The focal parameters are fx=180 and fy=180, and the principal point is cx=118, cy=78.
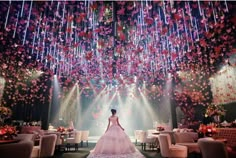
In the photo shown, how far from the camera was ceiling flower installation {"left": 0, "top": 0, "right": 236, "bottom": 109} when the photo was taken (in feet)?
22.0

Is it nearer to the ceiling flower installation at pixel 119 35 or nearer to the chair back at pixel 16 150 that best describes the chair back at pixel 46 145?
the chair back at pixel 16 150

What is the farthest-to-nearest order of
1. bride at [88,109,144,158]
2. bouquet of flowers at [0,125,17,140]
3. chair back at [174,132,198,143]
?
chair back at [174,132,198,143] < bride at [88,109,144,158] < bouquet of flowers at [0,125,17,140]

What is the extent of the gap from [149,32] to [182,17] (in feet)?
5.39

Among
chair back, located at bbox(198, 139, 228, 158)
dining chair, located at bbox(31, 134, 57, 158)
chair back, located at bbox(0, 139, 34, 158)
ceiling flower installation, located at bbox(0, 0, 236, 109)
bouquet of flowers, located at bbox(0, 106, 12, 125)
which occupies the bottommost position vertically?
dining chair, located at bbox(31, 134, 57, 158)

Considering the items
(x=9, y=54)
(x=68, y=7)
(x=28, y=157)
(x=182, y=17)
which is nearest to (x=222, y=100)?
(x=182, y=17)

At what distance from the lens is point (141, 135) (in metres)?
8.29

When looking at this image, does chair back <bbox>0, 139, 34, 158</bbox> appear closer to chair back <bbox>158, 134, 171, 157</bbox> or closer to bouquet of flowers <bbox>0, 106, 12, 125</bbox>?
chair back <bbox>158, 134, 171, 157</bbox>

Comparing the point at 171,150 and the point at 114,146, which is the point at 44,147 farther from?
the point at 171,150

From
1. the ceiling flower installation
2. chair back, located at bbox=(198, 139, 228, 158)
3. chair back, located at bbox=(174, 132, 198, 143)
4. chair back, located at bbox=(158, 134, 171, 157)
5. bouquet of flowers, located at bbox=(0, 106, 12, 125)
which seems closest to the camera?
chair back, located at bbox=(198, 139, 228, 158)

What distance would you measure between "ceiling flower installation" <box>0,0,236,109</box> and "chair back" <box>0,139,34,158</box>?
5.02m

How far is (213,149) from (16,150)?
9.60 feet

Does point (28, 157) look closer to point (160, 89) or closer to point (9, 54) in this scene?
point (9, 54)

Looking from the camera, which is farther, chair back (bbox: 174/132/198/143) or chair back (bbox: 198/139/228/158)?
chair back (bbox: 174/132/198/143)

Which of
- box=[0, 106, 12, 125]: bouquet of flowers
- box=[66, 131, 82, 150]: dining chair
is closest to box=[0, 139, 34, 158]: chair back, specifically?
box=[66, 131, 82, 150]: dining chair
